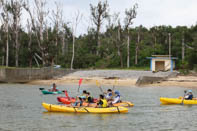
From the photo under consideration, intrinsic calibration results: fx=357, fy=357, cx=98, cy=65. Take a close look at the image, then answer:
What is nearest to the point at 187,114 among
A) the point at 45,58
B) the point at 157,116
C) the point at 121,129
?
the point at 157,116

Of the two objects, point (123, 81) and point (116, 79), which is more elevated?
point (116, 79)

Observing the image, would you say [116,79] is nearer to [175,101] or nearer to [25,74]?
[25,74]

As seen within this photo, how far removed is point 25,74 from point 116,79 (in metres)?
10.9

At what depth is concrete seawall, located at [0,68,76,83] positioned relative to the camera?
41875 mm

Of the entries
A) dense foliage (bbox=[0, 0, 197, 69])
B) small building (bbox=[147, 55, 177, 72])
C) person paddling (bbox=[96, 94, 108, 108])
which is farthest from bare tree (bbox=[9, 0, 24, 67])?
person paddling (bbox=[96, 94, 108, 108])

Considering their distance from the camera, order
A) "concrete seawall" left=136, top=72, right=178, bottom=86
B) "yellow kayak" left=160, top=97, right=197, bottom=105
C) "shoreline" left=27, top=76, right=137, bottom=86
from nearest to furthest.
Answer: "yellow kayak" left=160, top=97, right=197, bottom=105
"concrete seawall" left=136, top=72, right=178, bottom=86
"shoreline" left=27, top=76, right=137, bottom=86

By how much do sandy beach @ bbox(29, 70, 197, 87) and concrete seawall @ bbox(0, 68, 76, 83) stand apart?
0.98 meters

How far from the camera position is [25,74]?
42.8 meters

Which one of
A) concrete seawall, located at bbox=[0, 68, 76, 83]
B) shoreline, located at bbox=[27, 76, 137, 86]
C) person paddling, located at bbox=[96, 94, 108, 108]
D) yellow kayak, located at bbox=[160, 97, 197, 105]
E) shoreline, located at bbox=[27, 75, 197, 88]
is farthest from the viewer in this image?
concrete seawall, located at bbox=[0, 68, 76, 83]

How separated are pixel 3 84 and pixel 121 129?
26.8 m

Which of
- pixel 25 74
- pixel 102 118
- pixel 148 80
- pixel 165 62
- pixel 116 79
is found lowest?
pixel 102 118

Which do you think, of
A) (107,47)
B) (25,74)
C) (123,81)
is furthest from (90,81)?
(107,47)

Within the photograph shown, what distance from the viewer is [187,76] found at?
39906 mm

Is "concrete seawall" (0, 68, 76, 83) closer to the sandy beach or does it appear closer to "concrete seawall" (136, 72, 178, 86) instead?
the sandy beach
